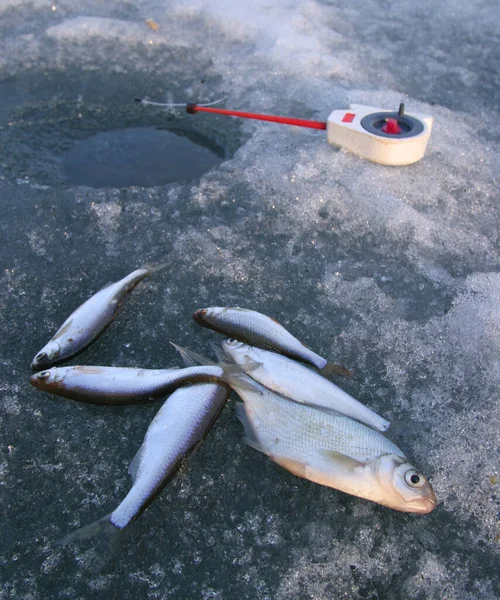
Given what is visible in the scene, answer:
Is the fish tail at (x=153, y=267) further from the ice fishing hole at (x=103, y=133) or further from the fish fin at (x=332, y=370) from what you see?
the fish fin at (x=332, y=370)

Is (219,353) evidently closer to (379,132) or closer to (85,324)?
(85,324)

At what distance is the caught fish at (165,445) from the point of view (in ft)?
6.29

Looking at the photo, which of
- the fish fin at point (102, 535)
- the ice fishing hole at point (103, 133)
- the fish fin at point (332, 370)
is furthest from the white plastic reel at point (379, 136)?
the fish fin at point (102, 535)

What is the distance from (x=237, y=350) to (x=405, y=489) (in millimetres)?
952

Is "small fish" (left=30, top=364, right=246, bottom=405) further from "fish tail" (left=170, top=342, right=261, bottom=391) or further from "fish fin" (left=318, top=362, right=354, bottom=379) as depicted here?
"fish fin" (left=318, top=362, right=354, bottom=379)

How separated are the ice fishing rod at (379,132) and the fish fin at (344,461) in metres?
2.27

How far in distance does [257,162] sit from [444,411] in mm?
2157

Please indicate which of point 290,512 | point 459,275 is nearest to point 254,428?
point 290,512

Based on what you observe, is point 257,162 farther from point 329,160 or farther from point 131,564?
point 131,564

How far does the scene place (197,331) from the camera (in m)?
2.62

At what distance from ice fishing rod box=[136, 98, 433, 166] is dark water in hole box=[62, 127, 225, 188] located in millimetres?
489

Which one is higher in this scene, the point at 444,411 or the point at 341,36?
the point at 341,36

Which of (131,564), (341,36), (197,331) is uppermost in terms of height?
(341,36)

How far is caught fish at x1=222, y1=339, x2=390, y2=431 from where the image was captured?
7.23 feet
